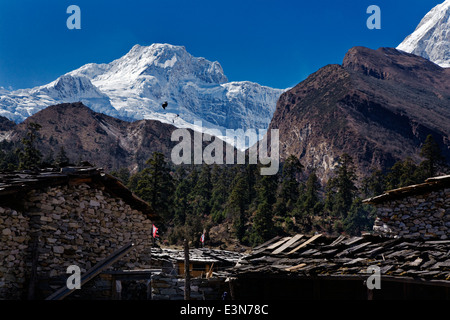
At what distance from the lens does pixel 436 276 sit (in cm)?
1195

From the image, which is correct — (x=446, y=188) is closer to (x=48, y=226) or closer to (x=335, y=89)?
(x=48, y=226)

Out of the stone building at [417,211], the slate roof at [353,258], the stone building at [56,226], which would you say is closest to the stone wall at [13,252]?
the stone building at [56,226]

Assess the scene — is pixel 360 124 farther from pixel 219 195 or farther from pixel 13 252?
pixel 13 252

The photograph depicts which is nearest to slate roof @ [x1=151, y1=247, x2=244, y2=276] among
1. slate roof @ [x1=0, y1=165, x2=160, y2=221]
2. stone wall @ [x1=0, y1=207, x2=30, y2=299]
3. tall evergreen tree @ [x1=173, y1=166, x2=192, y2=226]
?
slate roof @ [x1=0, y1=165, x2=160, y2=221]

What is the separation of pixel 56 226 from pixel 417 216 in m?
12.9

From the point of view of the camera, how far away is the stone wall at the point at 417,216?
17.3m

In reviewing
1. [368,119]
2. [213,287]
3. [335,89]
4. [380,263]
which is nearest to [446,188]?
[380,263]

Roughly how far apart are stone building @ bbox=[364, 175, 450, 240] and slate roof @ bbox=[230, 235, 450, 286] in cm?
237

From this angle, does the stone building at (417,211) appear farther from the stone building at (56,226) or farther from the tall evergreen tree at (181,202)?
the tall evergreen tree at (181,202)

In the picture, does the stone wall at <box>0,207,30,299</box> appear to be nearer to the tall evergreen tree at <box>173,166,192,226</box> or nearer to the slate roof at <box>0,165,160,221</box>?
the slate roof at <box>0,165,160,221</box>

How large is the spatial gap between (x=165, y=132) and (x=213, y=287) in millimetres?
179257

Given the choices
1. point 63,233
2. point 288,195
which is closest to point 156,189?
point 288,195

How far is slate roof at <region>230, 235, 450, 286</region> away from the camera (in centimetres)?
1275

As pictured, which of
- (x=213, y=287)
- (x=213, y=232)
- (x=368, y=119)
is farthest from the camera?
(x=368, y=119)
